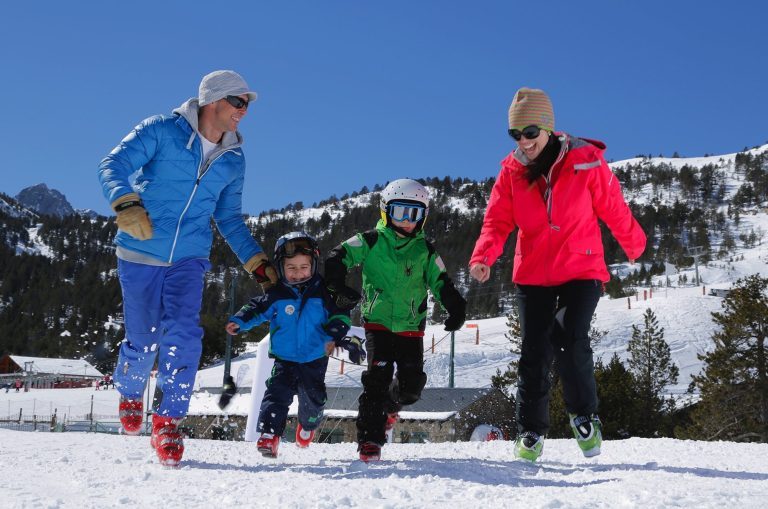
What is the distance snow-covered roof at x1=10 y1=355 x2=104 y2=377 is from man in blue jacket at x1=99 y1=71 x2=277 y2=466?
7414 cm

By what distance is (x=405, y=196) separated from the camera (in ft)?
14.7

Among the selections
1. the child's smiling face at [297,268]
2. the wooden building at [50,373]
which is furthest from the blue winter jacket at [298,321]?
the wooden building at [50,373]

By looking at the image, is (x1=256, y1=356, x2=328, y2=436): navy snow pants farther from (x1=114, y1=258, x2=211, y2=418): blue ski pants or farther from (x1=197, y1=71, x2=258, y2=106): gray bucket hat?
(x1=197, y1=71, x2=258, y2=106): gray bucket hat

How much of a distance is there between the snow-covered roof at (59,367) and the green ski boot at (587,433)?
246 feet

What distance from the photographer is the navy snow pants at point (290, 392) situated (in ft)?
14.1

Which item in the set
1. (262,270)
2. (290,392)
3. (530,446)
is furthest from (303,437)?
(530,446)

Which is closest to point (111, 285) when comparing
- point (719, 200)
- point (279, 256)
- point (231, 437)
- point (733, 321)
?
point (231, 437)

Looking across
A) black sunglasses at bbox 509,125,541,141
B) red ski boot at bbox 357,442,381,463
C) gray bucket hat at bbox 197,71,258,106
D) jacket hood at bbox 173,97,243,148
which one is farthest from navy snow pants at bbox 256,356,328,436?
black sunglasses at bbox 509,125,541,141

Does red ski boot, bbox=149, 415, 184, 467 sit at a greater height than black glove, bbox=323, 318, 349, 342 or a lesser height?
lesser

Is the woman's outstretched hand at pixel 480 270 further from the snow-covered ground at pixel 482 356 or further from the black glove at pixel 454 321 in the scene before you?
the snow-covered ground at pixel 482 356

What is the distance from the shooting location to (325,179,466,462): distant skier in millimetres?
4309

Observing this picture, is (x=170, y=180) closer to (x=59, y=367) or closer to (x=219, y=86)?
(x=219, y=86)

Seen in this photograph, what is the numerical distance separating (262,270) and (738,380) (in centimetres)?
2793

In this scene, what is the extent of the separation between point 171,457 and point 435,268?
1.91m
